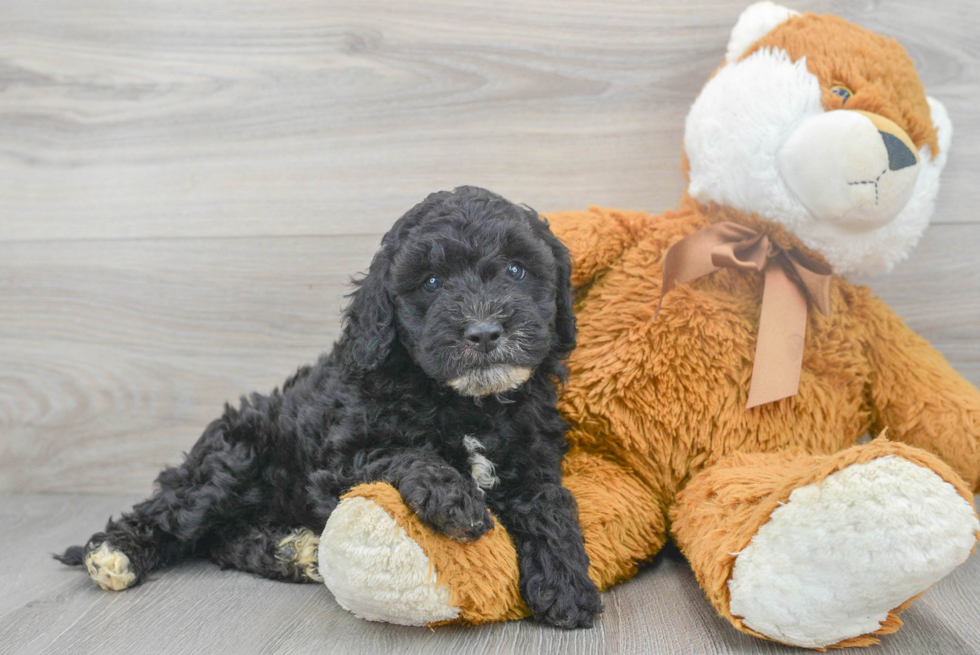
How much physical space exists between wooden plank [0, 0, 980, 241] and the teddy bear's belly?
605 mm

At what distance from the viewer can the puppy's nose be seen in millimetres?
1165

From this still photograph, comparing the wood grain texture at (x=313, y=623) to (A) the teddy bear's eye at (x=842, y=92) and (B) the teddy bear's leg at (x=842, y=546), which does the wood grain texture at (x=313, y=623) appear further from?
(A) the teddy bear's eye at (x=842, y=92)

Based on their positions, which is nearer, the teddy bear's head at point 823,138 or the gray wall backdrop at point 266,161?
the teddy bear's head at point 823,138

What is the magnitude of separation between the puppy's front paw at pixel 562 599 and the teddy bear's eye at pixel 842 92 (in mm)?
1015

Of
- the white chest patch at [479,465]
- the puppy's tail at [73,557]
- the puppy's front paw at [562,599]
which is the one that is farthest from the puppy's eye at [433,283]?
the puppy's tail at [73,557]

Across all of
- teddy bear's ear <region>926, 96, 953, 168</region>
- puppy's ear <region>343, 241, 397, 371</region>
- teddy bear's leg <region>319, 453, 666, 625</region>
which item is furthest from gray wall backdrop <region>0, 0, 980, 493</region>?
teddy bear's leg <region>319, 453, 666, 625</region>

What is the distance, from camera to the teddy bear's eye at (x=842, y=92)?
4.74ft

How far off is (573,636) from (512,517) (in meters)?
0.21

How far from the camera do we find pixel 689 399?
1459 mm

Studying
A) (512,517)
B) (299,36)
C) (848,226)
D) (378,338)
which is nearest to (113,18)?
(299,36)

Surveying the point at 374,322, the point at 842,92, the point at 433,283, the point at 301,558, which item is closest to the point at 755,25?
the point at 842,92

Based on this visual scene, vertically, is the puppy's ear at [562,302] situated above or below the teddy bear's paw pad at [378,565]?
above

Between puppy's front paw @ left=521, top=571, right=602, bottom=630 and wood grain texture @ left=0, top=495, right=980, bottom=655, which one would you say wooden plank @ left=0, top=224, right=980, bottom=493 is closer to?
wood grain texture @ left=0, top=495, right=980, bottom=655

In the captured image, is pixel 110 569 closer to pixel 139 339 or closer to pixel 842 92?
pixel 139 339
